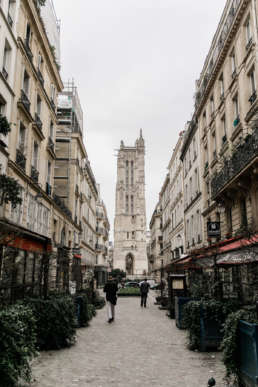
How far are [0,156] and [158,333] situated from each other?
8.58 meters

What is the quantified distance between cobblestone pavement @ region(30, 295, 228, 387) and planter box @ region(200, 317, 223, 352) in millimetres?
204

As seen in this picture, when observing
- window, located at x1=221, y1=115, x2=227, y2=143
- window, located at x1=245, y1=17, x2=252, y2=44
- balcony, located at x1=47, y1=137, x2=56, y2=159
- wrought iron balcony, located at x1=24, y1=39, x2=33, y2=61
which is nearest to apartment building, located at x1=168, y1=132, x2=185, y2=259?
window, located at x1=221, y1=115, x2=227, y2=143

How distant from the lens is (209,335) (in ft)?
26.7

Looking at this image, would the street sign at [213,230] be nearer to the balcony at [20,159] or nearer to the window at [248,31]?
the window at [248,31]

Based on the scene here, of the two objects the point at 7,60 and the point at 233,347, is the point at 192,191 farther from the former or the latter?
the point at 233,347

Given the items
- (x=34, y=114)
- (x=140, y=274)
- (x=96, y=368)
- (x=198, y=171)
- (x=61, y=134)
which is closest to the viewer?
(x=96, y=368)

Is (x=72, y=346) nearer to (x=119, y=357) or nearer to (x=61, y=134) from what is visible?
(x=119, y=357)

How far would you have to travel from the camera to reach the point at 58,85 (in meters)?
23.3

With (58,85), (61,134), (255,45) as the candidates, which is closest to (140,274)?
(61,134)

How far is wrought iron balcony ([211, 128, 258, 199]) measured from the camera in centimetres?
1271

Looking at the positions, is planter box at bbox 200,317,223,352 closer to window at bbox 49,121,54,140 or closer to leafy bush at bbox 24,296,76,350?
Result: leafy bush at bbox 24,296,76,350

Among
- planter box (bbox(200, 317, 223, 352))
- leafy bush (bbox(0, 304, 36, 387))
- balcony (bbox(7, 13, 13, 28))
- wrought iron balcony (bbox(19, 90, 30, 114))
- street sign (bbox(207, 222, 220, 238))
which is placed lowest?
planter box (bbox(200, 317, 223, 352))

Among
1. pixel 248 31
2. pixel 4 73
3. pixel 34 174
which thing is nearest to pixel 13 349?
pixel 4 73

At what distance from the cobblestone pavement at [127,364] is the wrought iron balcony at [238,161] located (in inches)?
277
